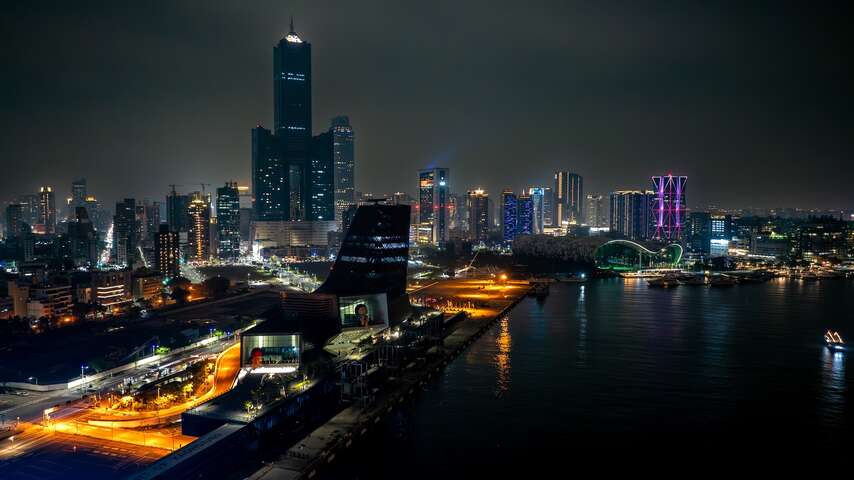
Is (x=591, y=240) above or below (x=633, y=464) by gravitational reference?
above

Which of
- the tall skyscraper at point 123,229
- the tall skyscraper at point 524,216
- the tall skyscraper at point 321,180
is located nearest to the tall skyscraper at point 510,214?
the tall skyscraper at point 524,216

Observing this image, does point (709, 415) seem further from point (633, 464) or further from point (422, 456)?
point (422, 456)

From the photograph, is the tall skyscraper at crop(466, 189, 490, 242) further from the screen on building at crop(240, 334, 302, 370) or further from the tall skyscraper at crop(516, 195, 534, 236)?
the screen on building at crop(240, 334, 302, 370)

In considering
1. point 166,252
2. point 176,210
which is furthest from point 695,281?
point 176,210

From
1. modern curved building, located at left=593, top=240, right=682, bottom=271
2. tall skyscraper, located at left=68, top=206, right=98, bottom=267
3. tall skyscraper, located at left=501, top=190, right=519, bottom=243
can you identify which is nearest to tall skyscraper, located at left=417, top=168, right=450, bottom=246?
tall skyscraper, located at left=501, top=190, right=519, bottom=243

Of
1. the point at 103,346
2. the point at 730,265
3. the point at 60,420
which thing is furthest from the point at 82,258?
the point at 730,265

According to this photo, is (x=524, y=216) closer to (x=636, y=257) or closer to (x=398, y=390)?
(x=636, y=257)

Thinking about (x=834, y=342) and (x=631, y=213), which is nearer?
(x=834, y=342)
